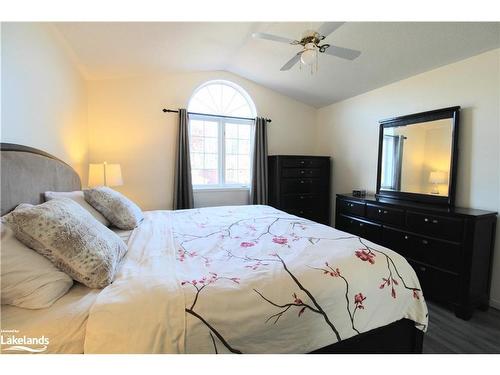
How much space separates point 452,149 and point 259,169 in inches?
92.0

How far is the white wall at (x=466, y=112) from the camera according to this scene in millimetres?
2150

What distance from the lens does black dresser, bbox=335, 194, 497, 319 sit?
6.56 ft

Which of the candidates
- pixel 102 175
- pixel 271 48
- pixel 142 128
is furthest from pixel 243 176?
pixel 102 175

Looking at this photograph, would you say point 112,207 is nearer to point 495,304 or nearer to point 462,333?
point 462,333

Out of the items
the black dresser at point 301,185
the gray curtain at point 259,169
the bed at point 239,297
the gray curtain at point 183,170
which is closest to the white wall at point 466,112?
the black dresser at point 301,185

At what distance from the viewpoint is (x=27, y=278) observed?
3.01 ft

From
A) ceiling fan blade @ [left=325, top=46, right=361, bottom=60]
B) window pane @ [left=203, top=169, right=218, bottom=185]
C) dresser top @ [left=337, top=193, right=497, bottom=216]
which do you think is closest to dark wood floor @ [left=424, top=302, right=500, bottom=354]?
dresser top @ [left=337, top=193, right=497, bottom=216]

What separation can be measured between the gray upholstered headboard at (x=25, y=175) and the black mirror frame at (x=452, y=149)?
3.41 meters

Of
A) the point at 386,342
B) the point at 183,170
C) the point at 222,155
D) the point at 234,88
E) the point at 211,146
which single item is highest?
the point at 234,88

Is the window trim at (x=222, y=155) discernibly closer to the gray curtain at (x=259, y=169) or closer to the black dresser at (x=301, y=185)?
the gray curtain at (x=259, y=169)

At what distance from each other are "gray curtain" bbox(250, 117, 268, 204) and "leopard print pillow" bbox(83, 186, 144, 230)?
6.81 ft

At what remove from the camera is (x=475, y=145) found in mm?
2270
